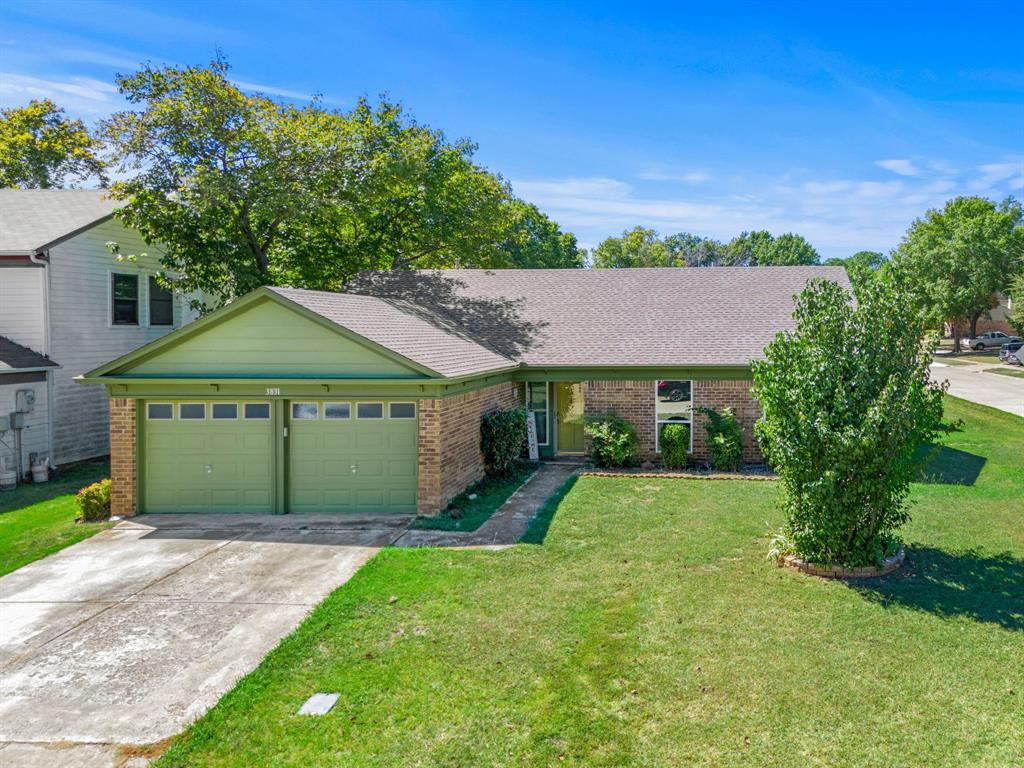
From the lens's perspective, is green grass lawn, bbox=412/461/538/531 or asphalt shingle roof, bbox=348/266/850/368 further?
asphalt shingle roof, bbox=348/266/850/368

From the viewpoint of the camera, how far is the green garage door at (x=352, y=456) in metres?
12.8

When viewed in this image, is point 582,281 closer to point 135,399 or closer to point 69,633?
point 135,399

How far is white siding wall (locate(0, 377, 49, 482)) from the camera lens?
15859 mm

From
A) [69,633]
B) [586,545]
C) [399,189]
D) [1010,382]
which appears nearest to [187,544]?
[69,633]

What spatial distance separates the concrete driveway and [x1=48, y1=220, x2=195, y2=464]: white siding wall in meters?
7.18

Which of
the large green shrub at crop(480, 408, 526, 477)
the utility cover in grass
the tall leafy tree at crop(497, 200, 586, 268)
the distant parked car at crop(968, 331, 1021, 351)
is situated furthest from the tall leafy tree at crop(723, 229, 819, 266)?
the utility cover in grass

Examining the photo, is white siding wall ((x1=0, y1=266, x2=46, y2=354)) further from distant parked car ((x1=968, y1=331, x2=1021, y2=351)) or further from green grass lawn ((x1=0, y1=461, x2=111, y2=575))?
distant parked car ((x1=968, y1=331, x2=1021, y2=351))

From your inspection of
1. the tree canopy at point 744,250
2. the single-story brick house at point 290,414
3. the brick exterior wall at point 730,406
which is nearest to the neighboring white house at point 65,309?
the single-story brick house at point 290,414

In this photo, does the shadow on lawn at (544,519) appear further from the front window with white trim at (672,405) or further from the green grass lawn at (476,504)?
the front window with white trim at (672,405)

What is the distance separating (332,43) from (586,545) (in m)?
13.0

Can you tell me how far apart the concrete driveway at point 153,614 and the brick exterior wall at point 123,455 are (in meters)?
0.62

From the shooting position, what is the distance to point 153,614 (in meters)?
8.26

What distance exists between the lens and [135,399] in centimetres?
1290

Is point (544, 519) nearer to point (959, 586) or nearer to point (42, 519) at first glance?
point (959, 586)
